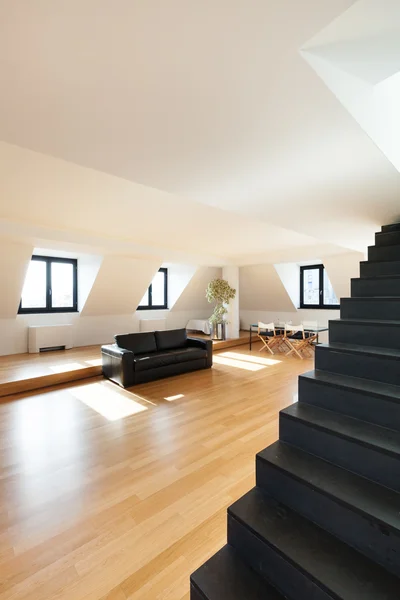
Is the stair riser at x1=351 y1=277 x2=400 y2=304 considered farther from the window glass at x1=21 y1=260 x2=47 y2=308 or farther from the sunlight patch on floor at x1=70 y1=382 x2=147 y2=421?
the window glass at x1=21 y1=260 x2=47 y2=308

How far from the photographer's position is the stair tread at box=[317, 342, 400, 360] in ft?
6.39

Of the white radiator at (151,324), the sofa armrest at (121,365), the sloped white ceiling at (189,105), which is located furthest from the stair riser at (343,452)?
the white radiator at (151,324)

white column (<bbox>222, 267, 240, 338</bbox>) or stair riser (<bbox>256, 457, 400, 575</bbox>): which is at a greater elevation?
white column (<bbox>222, 267, 240, 338</bbox>)

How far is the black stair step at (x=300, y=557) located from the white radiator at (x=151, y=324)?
22.7 feet

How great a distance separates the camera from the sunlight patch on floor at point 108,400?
3713 millimetres

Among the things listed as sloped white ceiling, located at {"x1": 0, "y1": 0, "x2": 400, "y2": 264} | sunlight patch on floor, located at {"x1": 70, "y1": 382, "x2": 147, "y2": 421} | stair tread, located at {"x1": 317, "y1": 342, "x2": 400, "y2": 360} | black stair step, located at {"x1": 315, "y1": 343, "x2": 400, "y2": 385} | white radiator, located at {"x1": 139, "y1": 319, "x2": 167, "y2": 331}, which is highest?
sloped white ceiling, located at {"x1": 0, "y1": 0, "x2": 400, "y2": 264}

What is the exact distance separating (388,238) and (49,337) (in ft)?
22.0

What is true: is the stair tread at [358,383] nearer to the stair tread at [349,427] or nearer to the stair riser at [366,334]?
the stair tread at [349,427]

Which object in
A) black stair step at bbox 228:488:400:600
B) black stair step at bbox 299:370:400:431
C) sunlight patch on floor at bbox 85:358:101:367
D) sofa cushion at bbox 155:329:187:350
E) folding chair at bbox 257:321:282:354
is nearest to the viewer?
black stair step at bbox 228:488:400:600

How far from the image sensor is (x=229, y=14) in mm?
854

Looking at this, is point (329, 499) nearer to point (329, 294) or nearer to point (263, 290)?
point (329, 294)

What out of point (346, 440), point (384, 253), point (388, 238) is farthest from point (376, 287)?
point (346, 440)

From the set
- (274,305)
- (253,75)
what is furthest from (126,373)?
(274,305)

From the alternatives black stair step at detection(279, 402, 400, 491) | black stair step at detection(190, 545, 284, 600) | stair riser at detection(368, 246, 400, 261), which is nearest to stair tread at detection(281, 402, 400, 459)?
black stair step at detection(279, 402, 400, 491)
